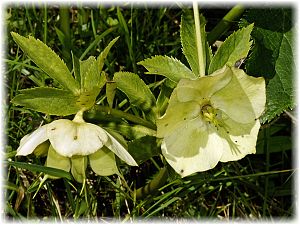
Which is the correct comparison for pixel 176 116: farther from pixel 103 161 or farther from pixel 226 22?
pixel 226 22

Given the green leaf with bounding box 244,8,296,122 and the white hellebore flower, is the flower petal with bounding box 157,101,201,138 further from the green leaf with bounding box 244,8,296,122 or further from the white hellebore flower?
the green leaf with bounding box 244,8,296,122

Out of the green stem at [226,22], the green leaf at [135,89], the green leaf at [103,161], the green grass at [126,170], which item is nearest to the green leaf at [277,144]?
the green grass at [126,170]

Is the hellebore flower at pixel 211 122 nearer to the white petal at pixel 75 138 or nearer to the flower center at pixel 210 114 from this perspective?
the flower center at pixel 210 114

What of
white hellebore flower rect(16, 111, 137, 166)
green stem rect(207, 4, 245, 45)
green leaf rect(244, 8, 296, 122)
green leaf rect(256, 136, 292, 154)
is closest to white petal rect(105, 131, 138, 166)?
white hellebore flower rect(16, 111, 137, 166)

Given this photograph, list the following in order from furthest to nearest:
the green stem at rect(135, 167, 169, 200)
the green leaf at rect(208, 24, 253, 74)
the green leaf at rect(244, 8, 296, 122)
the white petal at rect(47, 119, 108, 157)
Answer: the green stem at rect(135, 167, 169, 200) < the green leaf at rect(244, 8, 296, 122) < the green leaf at rect(208, 24, 253, 74) < the white petal at rect(47, 119, 108, 157)

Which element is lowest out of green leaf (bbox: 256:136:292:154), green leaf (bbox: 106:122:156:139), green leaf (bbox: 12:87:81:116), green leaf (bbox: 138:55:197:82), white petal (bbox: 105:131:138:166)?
green leaf (bbox: 256:136:292:154)

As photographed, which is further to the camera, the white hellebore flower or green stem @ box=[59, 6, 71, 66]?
green stem @ box=[59, 6, 71, 66]

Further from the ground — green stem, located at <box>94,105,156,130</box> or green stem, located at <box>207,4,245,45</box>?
green stem, located at <box>207,4,245,45</box>

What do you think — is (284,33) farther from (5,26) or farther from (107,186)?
(5,26)
